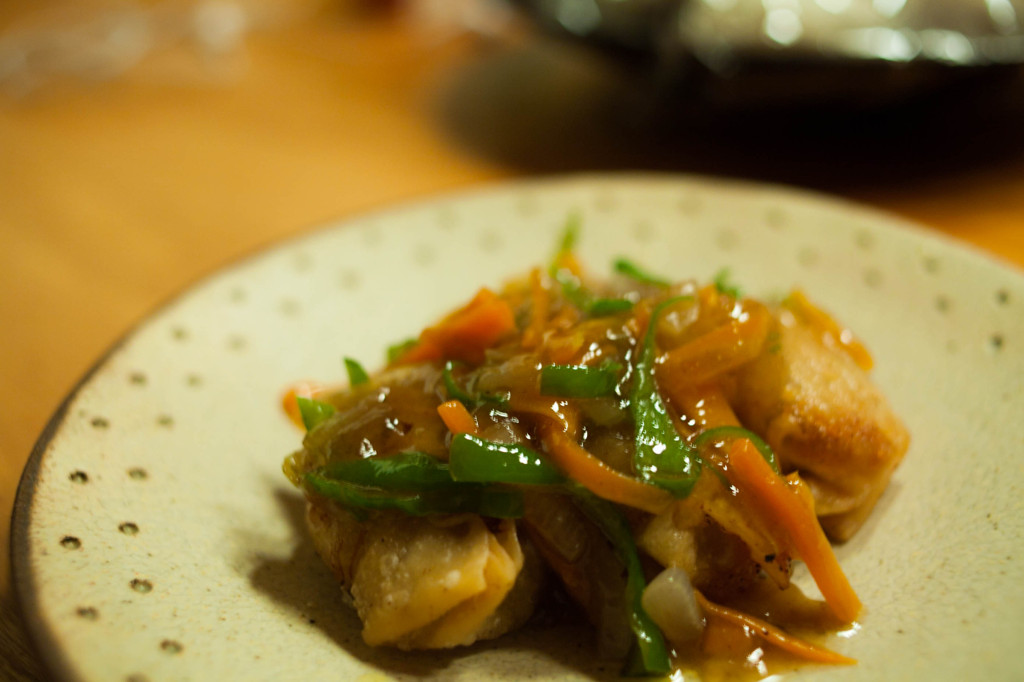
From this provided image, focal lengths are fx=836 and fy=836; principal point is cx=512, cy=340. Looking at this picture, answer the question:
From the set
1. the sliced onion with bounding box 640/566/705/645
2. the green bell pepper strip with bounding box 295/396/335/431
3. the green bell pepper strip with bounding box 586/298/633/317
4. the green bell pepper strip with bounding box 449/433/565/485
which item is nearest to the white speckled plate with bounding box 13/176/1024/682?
the sliced onion with bounding box 640/566/705/645

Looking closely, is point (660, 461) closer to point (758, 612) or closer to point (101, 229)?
point (758, 612)

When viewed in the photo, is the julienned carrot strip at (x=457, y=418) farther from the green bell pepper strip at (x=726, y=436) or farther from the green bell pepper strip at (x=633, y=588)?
the green bell pepper strip at (x=726, y=436)

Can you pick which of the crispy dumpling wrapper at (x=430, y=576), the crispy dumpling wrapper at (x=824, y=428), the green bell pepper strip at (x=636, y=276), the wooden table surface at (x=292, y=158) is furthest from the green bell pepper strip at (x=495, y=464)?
the wooden table surface at (x=292, y=158)

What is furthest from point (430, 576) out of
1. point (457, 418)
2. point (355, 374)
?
point (355, 374)

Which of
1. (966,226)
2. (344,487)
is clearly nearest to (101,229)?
(344,487)

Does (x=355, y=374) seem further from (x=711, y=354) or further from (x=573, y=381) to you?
(x=711, y=354)

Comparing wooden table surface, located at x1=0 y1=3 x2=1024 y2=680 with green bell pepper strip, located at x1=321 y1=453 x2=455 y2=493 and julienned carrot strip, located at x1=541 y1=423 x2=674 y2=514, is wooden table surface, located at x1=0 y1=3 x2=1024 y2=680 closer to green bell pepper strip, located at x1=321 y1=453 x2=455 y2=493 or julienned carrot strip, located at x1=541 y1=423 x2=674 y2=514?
green bell pepper strip, located at x1=321 y1=453 x2=455 y2=493
